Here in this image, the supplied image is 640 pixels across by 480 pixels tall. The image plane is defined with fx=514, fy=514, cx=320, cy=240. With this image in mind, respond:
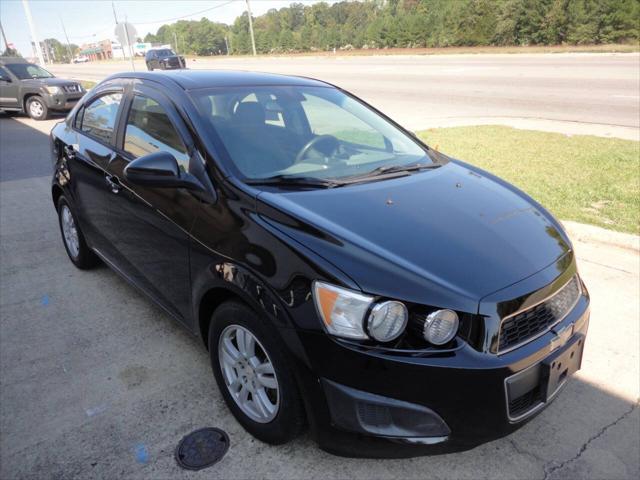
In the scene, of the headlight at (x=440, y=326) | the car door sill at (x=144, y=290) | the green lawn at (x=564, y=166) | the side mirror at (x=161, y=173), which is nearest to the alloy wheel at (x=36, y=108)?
the green lawn at (x=564, y=166)

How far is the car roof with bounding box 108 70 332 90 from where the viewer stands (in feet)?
10.4

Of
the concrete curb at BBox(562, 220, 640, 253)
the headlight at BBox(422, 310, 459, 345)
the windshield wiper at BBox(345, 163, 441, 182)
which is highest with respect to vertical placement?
the windshield wiper at BBox(345, 163, 441, 182)

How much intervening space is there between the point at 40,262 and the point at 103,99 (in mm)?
1798

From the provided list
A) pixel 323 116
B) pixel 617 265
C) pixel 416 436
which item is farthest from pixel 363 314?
pixel 617 265

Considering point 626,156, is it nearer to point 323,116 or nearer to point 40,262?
point 323,116

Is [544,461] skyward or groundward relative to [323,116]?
groundward

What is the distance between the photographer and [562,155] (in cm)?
751

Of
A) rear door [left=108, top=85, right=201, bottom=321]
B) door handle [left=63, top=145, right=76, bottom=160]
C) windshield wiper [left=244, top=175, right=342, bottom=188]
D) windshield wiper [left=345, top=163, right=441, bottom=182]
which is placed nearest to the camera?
windshield wiper [left=244, top=175, right=342, bottom=188]

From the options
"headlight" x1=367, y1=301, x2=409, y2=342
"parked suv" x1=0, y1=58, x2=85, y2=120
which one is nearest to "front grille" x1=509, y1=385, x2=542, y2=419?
"headlight" x1=367, y1=301, x2=409, y2=342

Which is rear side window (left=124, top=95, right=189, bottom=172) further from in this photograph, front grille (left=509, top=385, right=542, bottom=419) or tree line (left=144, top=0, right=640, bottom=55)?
tree line (left=144, top=0, right=640, bottom=55)

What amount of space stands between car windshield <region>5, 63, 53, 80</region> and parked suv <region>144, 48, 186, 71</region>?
18.3 metres

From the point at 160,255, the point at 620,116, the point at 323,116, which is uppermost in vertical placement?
the point at 323,116

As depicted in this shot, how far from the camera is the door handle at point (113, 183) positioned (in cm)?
331

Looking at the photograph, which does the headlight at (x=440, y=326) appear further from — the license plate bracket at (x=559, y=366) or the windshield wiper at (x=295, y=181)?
the windshield wiper at (x=295, y=181)
